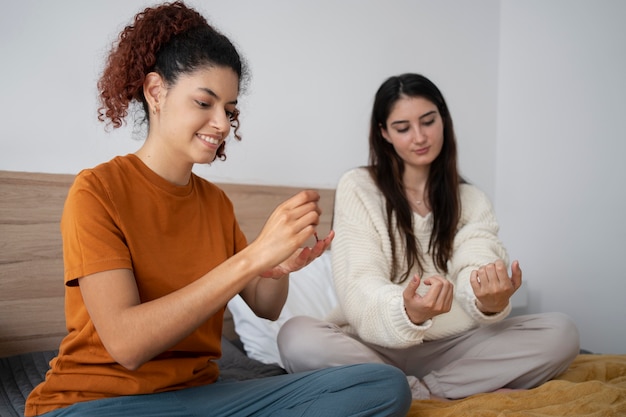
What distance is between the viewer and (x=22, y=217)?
68.1 inches

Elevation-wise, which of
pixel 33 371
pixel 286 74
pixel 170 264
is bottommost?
pixel 33 371

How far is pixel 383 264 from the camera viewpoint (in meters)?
1.63

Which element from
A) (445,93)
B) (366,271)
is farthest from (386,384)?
(445,93)

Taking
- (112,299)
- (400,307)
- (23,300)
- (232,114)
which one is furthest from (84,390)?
(23,300)

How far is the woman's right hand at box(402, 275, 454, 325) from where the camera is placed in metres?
1.29

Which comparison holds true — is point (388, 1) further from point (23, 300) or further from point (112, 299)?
point (112, 299)

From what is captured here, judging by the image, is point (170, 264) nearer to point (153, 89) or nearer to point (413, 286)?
point (153, 89)

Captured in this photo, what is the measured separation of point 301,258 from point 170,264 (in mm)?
237

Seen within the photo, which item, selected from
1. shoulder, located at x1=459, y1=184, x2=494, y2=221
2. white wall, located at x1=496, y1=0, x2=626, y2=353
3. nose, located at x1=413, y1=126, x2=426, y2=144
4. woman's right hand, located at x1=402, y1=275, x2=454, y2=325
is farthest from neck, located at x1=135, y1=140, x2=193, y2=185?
white wall, located at x1=496, y1=0, x2=626, y2=353

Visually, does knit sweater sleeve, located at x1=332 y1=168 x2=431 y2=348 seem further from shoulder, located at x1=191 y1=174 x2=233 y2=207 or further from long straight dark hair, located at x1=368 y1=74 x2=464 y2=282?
shoulder, located at x1=191 y1=174 x2=233 y2=207

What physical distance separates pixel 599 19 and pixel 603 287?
1.12 meters

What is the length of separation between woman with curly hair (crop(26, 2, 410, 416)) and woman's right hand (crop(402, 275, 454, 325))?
243mm

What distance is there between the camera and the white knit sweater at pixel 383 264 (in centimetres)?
143

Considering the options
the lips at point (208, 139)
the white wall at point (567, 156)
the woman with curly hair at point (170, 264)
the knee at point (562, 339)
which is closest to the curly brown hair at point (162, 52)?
the woman with curly hair at point (170, 264)
